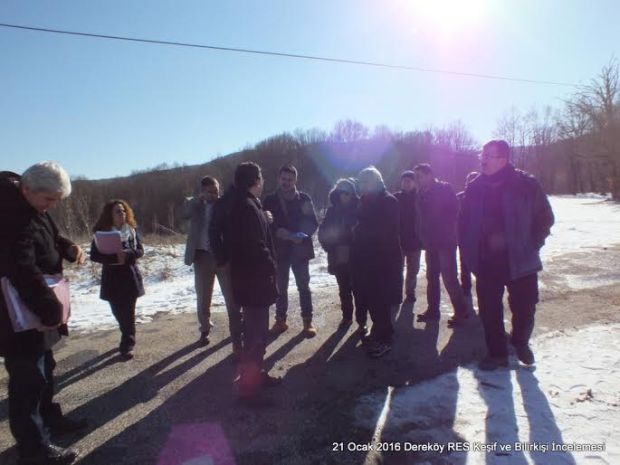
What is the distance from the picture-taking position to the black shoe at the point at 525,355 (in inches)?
148

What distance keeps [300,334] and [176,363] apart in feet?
4.82

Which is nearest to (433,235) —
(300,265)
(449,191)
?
(449,191)

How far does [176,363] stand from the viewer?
13.8 ft

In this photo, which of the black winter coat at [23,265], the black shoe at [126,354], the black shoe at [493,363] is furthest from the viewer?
the black shoe at [126,354]

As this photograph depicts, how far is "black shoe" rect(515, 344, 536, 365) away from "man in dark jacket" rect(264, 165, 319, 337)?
220 cm

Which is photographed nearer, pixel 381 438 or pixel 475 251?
pixel 381 438

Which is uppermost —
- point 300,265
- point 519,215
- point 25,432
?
point 519,215

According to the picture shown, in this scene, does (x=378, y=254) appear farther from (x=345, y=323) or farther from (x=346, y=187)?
(x=345, y=323)

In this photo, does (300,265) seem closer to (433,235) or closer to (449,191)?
(433,235)

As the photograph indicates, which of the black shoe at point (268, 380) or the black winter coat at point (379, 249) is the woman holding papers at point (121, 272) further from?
the black winter coat at point (379, 249)

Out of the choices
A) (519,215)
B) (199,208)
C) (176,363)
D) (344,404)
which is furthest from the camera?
(199,208)

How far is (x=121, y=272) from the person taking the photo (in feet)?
14.4

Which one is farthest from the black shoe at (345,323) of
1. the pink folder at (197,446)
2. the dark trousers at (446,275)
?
the pink folder at (197,446)

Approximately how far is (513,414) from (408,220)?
10.2 feet
